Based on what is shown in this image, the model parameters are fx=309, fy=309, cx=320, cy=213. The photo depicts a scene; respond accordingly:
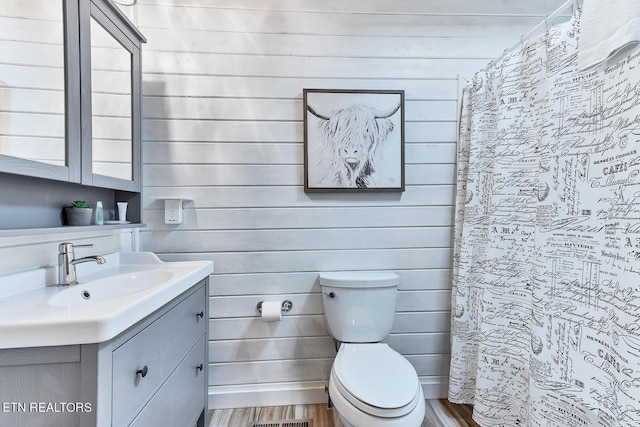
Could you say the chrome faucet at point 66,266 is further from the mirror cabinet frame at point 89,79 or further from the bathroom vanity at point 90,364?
the mirror cabinet frame at point 89,79

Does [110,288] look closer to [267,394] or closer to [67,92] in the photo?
[67,92]

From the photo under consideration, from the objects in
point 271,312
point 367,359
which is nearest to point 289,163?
point 271,312

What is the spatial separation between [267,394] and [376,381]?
799 mm

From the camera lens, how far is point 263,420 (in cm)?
164

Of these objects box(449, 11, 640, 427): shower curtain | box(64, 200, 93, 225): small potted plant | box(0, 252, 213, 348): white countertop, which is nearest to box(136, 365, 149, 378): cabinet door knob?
box(0, 252, 213, 348): white countertop

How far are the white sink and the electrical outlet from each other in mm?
375

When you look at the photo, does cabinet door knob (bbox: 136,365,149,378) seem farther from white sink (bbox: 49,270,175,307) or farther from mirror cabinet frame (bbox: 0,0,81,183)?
mirror cabinet frame (bbox: 0,0,81,183)

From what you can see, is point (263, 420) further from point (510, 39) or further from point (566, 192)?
point (510, 39)

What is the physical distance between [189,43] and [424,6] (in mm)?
1347

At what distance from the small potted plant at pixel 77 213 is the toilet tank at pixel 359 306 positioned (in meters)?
1.10

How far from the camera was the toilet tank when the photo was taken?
1.61 m

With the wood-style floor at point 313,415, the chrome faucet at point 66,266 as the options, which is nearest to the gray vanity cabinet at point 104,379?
the chrome faucet at point 66,266

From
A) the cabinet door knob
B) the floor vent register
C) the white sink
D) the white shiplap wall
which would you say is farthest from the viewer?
the white shiplap wall

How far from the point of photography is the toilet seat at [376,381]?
114cm
